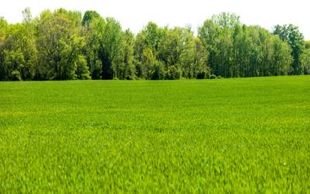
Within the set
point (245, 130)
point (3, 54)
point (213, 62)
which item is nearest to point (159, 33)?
point (213, 62)

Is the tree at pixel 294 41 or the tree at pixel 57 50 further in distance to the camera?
the tree at pixel 294 41

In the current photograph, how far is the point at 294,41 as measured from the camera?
161 m

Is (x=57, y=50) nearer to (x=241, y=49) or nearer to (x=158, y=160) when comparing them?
(x=241, y=49)

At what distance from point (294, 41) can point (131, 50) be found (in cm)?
7125

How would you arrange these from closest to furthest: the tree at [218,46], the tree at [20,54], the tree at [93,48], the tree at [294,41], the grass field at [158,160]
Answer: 1. the grass field at [158,160]
2. the tree at [20,54]
3. the tree at [93,48]
4. the tree at [218,46]
5. the tree at [294,41]

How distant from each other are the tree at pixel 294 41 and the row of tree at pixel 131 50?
2.05ft

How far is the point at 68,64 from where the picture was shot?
100 metres

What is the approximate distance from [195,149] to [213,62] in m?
121

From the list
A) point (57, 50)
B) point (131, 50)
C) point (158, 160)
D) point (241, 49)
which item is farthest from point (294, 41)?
point (158, 160)

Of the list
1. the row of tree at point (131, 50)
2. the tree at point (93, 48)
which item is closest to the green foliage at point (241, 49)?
the row of tree at point (131, 50)

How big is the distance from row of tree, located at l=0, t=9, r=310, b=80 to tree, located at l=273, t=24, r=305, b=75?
2.05ft

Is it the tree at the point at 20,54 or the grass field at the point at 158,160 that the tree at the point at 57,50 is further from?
the grass field at the point at 158,160

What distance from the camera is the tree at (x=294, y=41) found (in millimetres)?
153750

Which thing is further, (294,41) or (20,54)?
(294,41)
